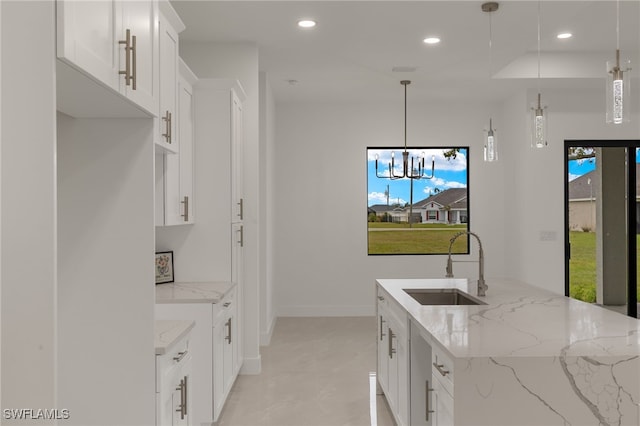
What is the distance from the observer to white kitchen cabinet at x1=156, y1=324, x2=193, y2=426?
2.02 m

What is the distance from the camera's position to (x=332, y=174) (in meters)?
7.18

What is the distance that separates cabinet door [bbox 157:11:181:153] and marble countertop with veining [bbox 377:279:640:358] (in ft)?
4.94

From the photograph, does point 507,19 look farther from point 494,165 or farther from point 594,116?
point 494,165

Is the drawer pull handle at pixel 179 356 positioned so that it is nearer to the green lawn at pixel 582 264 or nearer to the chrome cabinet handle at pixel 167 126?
the chrome cabinet handle at pixel 167 126

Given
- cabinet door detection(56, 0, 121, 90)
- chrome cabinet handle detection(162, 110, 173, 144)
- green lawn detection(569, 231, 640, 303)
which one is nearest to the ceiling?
chrome cabinet handle detection(162, 110, 173, 144)

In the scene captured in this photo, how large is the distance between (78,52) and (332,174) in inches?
232

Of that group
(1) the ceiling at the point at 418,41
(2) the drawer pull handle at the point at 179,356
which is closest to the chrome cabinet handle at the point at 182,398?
(2) the drawer pull handle at the point at 179,356

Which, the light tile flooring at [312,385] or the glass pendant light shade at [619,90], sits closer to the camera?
the glass pendant light shade at [619,90]

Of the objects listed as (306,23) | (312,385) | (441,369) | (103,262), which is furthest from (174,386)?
(306,23)

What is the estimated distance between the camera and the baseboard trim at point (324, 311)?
711 centimetres

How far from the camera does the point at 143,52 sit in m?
1.90

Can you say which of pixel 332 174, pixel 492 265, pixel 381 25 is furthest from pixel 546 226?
pixel 381 25

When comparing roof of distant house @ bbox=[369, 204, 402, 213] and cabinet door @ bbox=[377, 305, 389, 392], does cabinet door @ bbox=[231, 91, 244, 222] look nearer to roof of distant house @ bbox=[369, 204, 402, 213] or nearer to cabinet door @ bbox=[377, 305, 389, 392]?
cabinet door @ bbox=[377, 305, 389, 392]

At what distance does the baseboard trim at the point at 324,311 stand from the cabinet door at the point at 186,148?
3.56 metres
